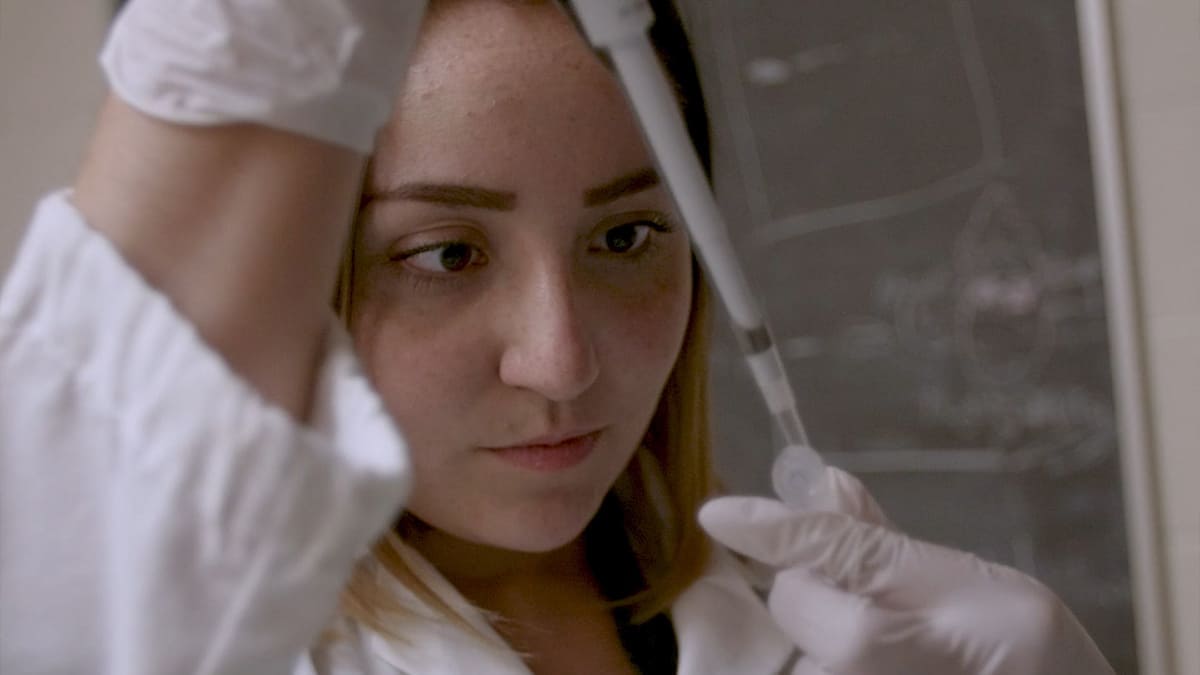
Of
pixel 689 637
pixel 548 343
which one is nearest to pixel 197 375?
pixel 548 343

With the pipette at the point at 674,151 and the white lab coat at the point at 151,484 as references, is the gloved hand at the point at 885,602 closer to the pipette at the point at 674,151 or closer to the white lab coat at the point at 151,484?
the pipette at the point at 674,151

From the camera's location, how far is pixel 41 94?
79 cm

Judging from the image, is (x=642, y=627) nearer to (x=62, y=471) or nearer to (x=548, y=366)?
(x=548, y=366)

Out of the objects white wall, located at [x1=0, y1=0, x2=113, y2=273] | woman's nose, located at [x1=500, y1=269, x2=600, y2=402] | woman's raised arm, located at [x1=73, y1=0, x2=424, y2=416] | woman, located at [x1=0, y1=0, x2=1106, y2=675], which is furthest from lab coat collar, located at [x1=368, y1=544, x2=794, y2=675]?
white wall, located at [x1=0, y1=0, x2=113, y2=273]

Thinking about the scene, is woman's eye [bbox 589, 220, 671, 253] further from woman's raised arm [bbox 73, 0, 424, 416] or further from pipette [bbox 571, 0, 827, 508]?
woman's raised arm [bbox 73, 0, 424, 416]

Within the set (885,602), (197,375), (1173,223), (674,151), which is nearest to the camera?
(197,375)

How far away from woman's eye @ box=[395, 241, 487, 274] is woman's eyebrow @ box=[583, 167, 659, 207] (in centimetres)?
5

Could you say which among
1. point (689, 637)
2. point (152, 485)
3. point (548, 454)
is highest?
point (152, 485)

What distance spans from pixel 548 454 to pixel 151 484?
0.24 metres

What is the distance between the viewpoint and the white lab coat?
0.87 ft

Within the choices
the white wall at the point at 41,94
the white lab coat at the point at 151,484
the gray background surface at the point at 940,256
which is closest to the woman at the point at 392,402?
the white lab coat at the point at 151,484

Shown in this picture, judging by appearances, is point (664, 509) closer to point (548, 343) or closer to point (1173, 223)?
point (548, 343)

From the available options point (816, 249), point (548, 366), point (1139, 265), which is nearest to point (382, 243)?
point (548, 366)

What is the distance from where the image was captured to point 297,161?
0.29 meters
